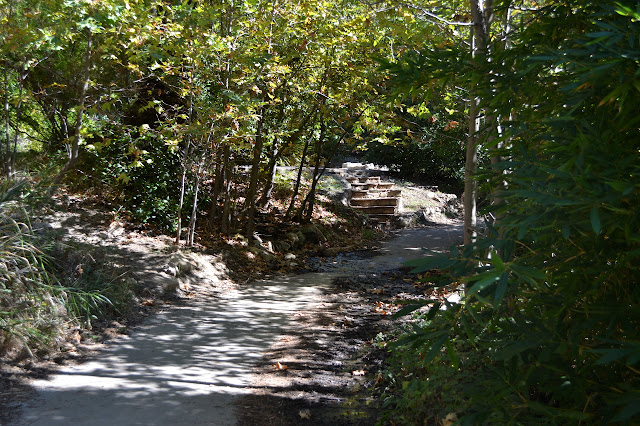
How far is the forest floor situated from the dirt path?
6 centimetres

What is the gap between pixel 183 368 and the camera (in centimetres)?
479

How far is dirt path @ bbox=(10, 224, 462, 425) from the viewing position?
12.6 ft

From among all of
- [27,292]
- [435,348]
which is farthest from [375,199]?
[435,348]

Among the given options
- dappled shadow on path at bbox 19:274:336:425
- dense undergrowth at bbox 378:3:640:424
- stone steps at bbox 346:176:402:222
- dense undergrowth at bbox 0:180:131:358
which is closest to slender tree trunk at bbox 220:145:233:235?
dappled shadow on path at bbox 19:274:336:425

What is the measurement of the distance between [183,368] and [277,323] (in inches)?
67.2

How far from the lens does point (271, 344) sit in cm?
559

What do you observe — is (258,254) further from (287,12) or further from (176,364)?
(176,364)

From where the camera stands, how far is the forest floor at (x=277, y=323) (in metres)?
4.15

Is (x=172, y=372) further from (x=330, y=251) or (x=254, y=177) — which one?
(x=330, y=251)

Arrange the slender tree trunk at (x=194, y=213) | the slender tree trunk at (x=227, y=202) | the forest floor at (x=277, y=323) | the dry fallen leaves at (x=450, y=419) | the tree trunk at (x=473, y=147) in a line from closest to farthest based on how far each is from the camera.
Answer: the dry fallen leaves at (x=450, y=419) → the forest floor at (x=277, y=323) → the tree trunk at (x=473, y=147) → the slender tree trunk at (x=194, y=213) → the slender tree trunk at (x=227, y=202)

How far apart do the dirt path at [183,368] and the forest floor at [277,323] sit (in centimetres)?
6

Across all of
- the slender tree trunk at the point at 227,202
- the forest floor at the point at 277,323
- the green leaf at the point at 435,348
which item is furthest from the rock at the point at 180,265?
the green leaf at the point at 435,348

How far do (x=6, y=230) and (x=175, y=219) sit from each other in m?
4.77

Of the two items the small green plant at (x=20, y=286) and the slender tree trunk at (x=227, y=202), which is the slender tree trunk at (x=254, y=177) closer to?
the slender tree trunk at (x=227, y=202)
